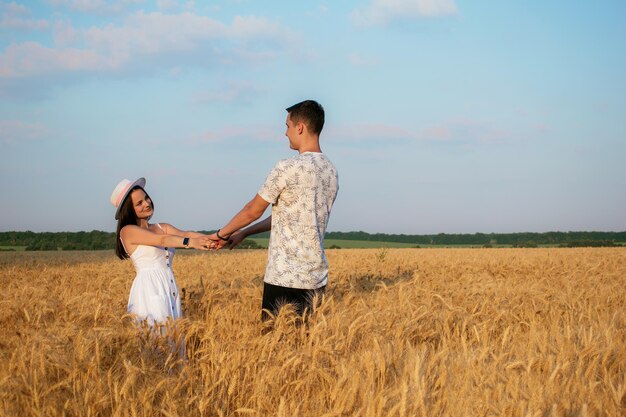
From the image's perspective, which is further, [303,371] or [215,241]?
[215,241]

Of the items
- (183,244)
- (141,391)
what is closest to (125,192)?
(183,244)

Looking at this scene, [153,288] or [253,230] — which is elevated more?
[253,230]

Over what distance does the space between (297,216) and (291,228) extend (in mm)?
103

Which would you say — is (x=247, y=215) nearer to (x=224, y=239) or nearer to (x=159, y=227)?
(x=224, y=239)

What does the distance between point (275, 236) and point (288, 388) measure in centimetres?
146

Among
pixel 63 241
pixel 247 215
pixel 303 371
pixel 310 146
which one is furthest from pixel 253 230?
pixel 63 241

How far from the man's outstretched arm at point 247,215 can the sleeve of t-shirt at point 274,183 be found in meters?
0.07

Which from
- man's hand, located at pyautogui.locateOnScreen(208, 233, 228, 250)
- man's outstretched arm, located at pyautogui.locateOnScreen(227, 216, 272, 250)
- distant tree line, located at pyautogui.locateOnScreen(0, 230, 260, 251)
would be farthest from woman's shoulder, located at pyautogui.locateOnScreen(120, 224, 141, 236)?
distant tree line, located at pyautogui.locateOnScreen(0, 230, 260, 251)

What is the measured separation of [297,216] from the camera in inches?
171

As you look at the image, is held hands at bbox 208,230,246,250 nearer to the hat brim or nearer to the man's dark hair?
the hat brim

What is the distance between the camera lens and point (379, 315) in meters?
4.79

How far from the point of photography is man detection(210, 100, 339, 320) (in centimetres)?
430

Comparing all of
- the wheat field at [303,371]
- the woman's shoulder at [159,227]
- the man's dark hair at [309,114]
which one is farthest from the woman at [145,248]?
the man's dark hair at [309,114]

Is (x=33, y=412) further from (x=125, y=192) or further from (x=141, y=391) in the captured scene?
(x=125, y=192)
